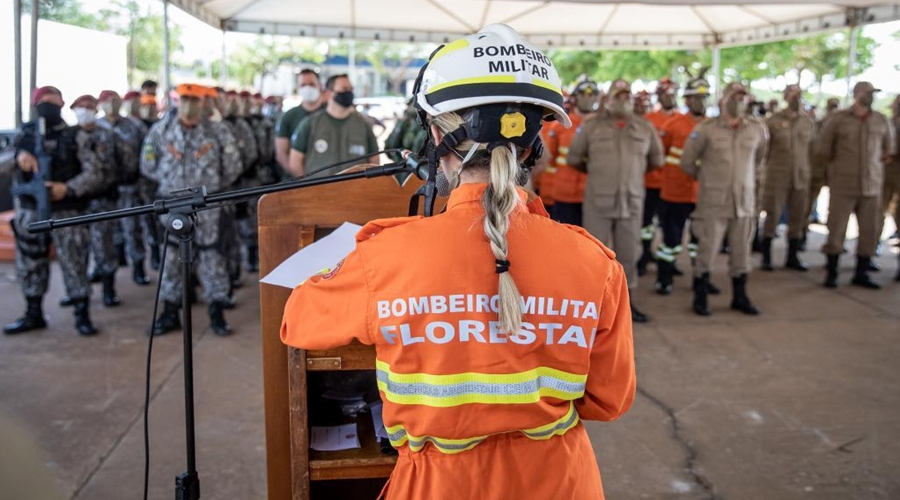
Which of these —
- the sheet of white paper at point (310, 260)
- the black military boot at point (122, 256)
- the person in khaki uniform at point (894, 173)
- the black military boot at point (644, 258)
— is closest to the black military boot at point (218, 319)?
the black military boot at point (122, 256)

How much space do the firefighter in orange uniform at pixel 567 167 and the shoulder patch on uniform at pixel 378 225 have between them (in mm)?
5899

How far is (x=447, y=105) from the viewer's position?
1521 mm

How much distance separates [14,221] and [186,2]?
272cm

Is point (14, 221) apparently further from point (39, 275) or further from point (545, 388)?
point (545, 388)

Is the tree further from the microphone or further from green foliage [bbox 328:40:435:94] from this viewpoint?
green foliage [bbox 328:40:435:94]

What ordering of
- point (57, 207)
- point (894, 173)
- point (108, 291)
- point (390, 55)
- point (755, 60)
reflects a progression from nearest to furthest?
point (57, 207), point (108, 291), point (894, 173), point (755, 60), point (390, 55)

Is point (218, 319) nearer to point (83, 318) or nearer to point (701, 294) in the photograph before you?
point (83, 318)

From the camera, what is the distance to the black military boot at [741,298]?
7125mm

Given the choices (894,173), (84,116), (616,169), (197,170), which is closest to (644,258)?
(616,169)

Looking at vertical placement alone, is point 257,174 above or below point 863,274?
above

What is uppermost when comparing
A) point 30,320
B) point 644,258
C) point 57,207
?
point 57,207

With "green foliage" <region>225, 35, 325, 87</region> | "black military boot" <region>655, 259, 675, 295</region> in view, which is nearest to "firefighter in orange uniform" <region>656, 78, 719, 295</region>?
"black military boot" <region>655, 259, 675, 295</region>

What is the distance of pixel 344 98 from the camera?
253 inches

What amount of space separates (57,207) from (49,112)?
77cm
